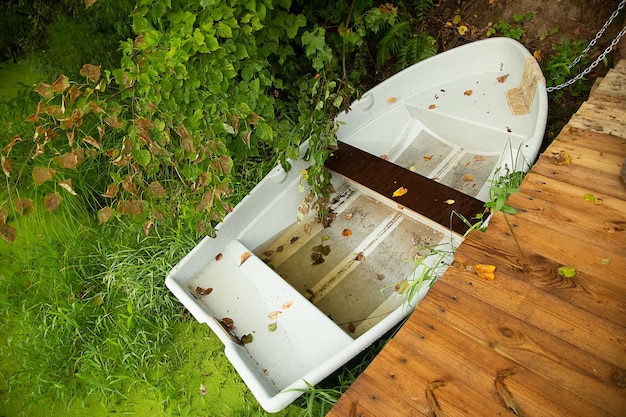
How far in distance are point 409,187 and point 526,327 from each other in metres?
1.13

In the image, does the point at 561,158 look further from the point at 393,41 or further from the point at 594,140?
the point at 393,41

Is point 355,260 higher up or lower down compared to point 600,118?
lower down

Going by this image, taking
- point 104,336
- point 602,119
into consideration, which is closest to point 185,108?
point 104,336

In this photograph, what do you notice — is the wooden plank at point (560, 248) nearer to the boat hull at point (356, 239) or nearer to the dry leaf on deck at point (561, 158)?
the boat hull at point (356, 239)

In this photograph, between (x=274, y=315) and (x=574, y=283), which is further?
(x=274, y=315)

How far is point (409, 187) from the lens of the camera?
7.43 feet

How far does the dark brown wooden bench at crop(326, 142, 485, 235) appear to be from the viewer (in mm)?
2037

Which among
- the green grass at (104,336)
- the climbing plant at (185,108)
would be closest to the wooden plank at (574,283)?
the climbing plant at (185,108)

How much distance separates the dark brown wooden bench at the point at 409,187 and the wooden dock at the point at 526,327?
0.38m

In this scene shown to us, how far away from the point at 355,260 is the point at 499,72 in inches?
65.4

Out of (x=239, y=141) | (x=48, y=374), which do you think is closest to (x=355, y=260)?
(x=239, y=141)

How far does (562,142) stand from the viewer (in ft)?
6.26

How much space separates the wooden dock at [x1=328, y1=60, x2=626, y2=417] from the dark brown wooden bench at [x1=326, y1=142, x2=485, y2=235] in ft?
1.24

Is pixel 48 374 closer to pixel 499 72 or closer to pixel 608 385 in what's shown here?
pixel 608 385
